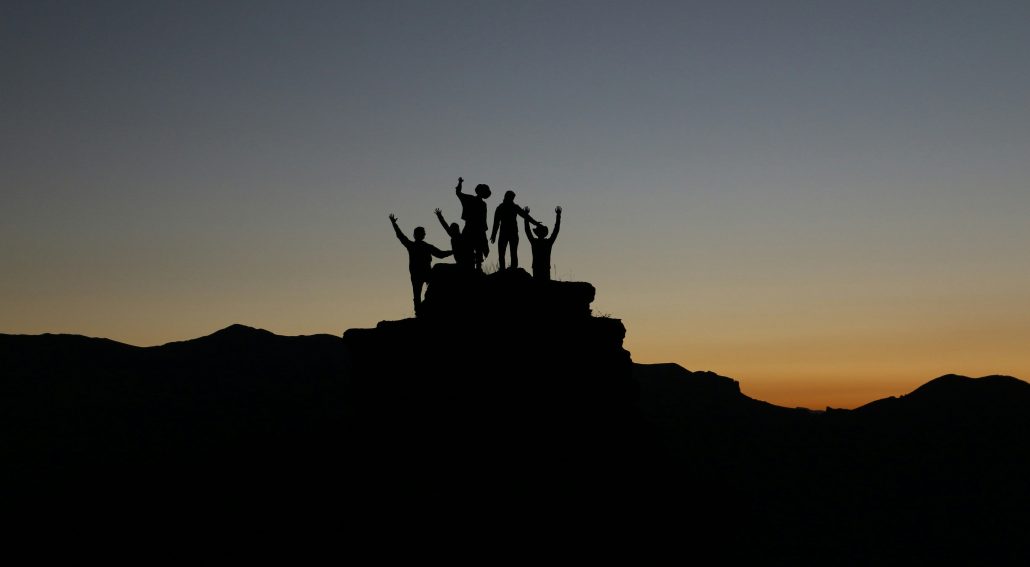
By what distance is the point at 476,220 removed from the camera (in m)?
22.0

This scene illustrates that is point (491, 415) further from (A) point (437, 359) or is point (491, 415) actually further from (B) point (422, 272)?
(B) point (422, 272)

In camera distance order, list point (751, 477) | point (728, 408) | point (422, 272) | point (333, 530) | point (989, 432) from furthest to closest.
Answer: point (728, 408), point (989, 432), point (751, 477), point (422, 272), point (333, 530)

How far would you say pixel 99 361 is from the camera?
10444 centimetres

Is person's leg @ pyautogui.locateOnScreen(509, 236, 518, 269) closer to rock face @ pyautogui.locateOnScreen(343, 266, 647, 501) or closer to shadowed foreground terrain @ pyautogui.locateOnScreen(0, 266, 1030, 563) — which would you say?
rock face @ pyautogui.locateOnScreen(343, 266, 647, 501)

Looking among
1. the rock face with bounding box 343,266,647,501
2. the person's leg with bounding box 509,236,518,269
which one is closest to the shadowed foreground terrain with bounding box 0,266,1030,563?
the rock face with bounding box 343,266,647,501

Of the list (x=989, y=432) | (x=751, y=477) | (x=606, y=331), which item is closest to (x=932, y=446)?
(x=989, y=432)

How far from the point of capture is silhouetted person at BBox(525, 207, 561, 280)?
2233cm

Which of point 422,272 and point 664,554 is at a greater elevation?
point 422,272

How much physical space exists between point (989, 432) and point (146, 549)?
85553 millimetres

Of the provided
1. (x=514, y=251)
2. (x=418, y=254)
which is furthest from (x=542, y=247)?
(x=418, y=254)

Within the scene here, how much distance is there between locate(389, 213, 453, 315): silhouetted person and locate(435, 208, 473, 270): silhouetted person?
1.07 feet

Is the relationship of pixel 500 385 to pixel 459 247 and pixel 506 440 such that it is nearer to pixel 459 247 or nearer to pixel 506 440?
pixel 506 440

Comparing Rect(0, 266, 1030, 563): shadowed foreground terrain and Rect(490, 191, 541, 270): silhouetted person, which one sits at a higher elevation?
Rect(490, 191, 541, 270): silhouetted person

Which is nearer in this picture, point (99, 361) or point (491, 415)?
point (491, 415)
